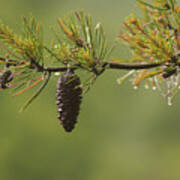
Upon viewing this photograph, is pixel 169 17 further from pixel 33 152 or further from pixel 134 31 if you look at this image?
pixel 33 152

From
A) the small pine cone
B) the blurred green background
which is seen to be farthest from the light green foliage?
the blurred green background

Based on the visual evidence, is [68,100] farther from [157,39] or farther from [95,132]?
[95,132]

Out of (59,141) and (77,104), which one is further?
(59,141)

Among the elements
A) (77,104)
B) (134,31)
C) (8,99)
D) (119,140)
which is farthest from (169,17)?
(119,140)

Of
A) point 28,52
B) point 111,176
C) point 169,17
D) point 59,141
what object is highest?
point 169,17

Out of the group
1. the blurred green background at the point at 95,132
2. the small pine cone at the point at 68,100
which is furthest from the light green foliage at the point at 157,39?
the blurred green background at the point at 95,132

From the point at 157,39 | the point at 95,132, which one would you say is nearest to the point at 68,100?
the point at 157,39
